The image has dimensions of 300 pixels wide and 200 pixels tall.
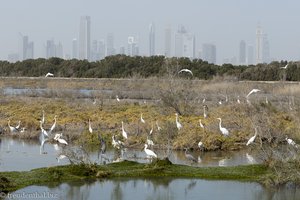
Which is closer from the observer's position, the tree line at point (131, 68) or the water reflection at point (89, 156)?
the water reflection at point (89, 156)

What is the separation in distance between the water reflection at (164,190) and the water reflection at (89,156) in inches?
67.0

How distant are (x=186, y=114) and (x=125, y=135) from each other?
863cm

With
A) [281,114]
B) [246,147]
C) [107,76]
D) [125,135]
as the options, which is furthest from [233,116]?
→ [107,76]

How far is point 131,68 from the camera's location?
273 feet

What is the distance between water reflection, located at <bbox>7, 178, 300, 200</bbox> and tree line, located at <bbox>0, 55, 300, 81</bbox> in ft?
169

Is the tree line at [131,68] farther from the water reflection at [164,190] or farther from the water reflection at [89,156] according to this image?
the water reflection at [164,190]

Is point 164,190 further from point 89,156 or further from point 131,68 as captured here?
point 131,68

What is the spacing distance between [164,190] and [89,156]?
17.7ft

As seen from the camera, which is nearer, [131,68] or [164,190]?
[164,190]

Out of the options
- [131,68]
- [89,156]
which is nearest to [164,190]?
[89,156]

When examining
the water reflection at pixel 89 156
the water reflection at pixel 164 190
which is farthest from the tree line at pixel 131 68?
the water reflection at pixel 164 190

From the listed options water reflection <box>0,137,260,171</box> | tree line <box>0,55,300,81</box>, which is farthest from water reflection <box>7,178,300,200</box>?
tree line <box>0,55,300,81</box>

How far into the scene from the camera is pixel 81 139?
2402 centimetres

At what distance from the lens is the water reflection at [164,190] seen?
14.7 metres
